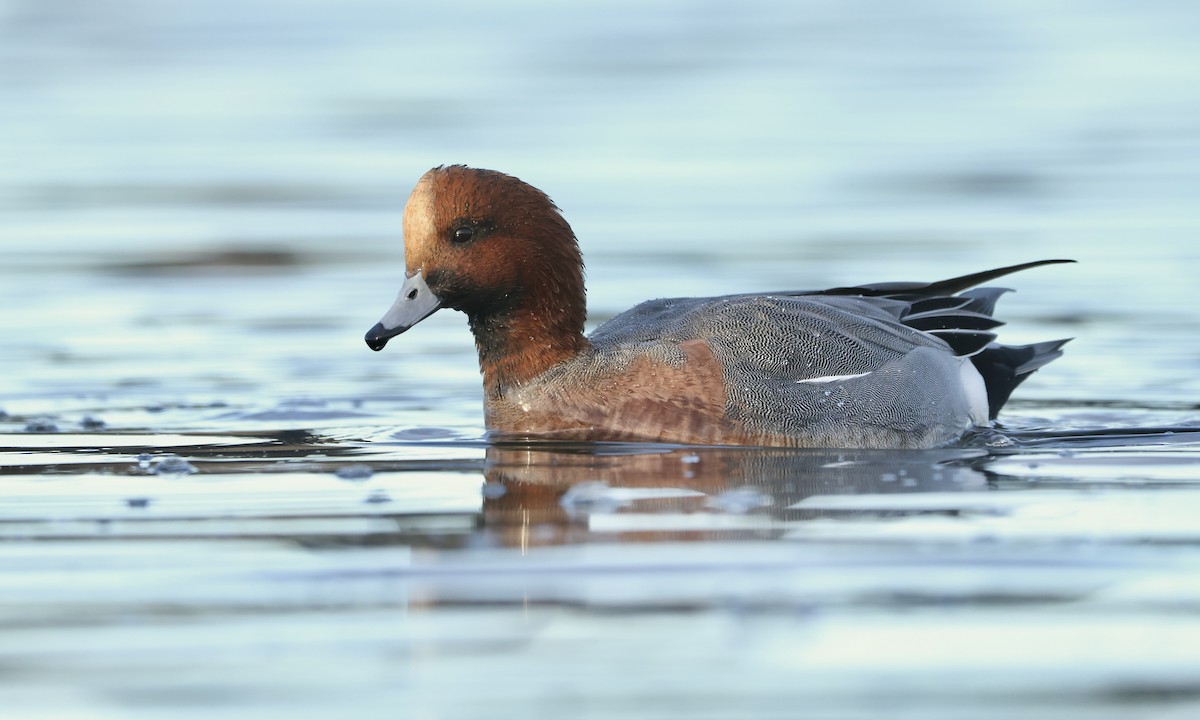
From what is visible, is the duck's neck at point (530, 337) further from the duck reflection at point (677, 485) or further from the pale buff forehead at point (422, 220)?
the pale buff forehead at point (422, 220)

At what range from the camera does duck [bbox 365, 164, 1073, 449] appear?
683 centimetres

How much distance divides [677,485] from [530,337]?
126cm

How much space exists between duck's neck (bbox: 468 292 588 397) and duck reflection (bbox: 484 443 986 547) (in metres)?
0.30

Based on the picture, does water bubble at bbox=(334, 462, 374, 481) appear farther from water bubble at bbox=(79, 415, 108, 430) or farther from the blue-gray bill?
water bubble at bbox=(79, 415, 108, 430)

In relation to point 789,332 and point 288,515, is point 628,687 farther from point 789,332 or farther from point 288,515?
point 789,332

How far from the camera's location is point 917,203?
1232cm

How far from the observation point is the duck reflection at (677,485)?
5.32 meters

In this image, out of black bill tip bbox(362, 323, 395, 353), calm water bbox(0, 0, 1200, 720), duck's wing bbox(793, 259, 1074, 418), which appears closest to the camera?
calm water bbox(0, 0, 1200, 720)

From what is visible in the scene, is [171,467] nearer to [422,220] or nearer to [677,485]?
[422,220]

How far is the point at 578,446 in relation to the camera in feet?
22.4

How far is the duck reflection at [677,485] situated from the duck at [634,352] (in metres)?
0.13

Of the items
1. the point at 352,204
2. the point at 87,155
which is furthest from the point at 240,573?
the point at 87,155

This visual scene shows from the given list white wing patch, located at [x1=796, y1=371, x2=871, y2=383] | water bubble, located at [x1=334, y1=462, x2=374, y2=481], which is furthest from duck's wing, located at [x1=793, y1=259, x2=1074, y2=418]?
water bubble, located at [x1=334, y1=462, x2=374, y2=481]

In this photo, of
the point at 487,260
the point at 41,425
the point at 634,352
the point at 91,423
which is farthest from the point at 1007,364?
the point at 41,425
